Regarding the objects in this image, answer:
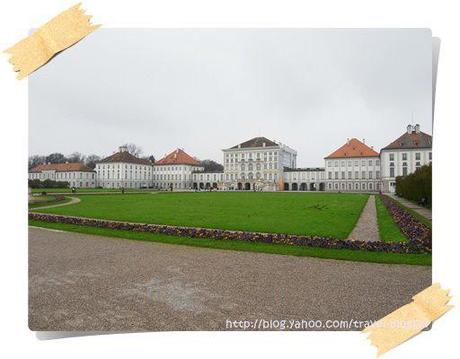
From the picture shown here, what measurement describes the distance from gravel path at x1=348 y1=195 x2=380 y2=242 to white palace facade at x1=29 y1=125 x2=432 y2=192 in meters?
0.74

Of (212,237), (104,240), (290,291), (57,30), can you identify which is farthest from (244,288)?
(104,240)

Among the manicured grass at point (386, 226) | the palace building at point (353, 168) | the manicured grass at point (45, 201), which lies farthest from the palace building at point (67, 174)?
the manicured grass at point (386, 226)

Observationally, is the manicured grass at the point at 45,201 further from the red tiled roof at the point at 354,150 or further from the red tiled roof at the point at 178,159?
the red tiled roof at the point at 354,150

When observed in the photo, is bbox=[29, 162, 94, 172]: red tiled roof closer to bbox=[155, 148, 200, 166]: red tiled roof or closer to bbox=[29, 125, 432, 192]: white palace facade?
bbox=[29, 125, 432, 192]: white palace facade

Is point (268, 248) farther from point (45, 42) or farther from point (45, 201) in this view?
point (45, 42)

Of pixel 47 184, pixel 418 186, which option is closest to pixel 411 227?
pixel 418 186

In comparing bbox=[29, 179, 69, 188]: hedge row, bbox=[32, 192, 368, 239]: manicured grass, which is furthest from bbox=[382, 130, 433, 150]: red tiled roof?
bbox=[29, 179, 69, 188]: hedge row

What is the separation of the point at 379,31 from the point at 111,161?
3.89 meters

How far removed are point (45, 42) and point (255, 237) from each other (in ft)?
17.1

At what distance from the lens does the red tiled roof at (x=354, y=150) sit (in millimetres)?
5012

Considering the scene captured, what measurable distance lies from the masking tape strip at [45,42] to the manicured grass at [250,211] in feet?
9.75

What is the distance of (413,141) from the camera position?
14.2 feet

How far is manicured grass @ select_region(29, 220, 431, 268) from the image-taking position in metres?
5.39

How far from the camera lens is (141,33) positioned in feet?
13.6
